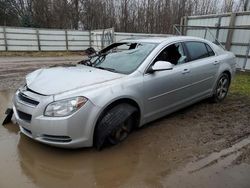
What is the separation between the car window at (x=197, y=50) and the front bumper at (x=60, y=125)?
2481 millimetres

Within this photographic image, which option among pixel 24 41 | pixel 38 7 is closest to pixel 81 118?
pixel 24 41

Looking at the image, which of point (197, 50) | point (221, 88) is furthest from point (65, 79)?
point (221, 88)

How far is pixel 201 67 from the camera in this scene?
4746 millimetres

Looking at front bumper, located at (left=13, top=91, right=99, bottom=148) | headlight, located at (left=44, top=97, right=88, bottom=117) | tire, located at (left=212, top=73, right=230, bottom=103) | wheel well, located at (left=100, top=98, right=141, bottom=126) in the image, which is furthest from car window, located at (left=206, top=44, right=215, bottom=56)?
headlight, located at (left=44, top=97, right=88, bottom=117)

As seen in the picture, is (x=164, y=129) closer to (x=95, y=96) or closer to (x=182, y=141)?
(x=182, y=141)

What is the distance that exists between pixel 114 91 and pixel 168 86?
3.80 ft

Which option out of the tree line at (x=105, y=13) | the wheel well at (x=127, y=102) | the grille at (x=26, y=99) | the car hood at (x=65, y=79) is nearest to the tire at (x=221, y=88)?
the wheel well at (x=127, y=102)

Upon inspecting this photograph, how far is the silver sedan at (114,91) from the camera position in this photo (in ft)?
10.0

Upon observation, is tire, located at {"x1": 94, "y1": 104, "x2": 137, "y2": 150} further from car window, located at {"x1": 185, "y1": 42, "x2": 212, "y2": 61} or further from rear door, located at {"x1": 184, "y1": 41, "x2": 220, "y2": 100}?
car window, located at {"x1": 185, "y1": 42, "x2": 212, "y2": 61}

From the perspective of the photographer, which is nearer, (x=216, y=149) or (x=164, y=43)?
(x=216, y=149)

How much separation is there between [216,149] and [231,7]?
2457cm

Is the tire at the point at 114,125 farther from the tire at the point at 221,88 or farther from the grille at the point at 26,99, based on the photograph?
the tire at the point at 221,88

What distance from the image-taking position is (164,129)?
418 cm

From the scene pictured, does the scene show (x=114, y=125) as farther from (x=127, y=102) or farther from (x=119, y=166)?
(x=119, y=166)
